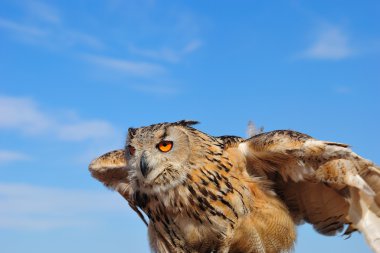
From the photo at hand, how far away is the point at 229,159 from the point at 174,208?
2.25 ft

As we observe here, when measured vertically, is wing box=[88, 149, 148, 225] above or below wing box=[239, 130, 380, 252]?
above

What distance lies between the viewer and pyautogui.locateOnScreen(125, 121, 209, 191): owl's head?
601cm

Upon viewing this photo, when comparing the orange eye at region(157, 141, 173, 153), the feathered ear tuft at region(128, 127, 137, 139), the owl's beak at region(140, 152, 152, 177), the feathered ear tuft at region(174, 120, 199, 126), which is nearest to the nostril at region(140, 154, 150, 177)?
the owl's beak at region(140, 152, 152, 177)

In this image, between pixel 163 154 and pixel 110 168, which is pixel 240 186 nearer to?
pixel 163 154

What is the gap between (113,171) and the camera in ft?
23.3

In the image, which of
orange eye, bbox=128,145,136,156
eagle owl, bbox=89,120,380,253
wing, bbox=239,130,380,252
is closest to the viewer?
wing, bbox=239,130,380,252

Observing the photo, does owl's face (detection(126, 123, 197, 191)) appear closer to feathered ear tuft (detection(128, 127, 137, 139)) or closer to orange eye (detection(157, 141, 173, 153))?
orange eye (detection(157, 141, 173, 153))

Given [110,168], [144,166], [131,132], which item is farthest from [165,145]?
[110,168]

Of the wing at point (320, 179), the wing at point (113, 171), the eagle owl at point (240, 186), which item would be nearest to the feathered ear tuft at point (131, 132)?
the eagle owl at point (240, 186)

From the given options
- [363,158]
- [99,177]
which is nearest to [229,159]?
[363,158]

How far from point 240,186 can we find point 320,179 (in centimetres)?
72

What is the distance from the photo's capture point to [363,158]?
5672 millimetres

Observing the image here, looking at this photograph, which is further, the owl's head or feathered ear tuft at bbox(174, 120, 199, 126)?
feathered ear tuft at bbox(174, 120, 199, 126)

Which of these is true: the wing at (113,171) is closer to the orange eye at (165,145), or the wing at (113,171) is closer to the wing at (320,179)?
the orange eye at (165,145)
